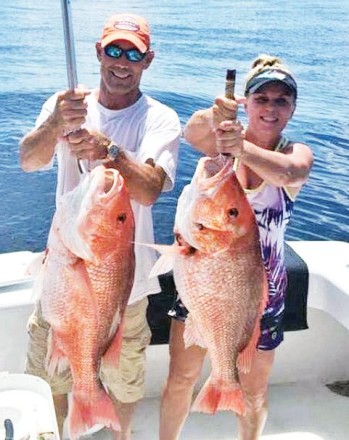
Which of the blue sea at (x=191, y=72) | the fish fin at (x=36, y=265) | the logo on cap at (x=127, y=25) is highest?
the logo on cap at (x=127, y=25)

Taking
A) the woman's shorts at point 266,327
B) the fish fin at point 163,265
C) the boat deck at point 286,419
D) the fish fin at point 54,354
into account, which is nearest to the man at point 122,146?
the woman's shorts at point 266,327

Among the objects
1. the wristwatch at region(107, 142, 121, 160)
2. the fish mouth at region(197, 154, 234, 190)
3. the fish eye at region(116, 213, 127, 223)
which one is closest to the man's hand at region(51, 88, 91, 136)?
the wristwatch at region(107, 142, 121, 160)

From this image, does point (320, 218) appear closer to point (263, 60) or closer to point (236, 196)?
point (263, 60)

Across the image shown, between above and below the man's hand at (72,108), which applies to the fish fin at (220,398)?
below

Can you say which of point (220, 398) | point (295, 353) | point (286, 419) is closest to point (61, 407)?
point (220, 398)

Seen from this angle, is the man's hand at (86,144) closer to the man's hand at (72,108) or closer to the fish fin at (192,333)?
the man's hand at (72,108)

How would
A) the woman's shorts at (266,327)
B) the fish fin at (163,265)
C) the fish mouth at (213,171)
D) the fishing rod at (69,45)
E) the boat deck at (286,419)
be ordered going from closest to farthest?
the fishing rod at (69,45) → the fish mouth at (213,171) → the fish fin at (163,265) → the woman's shorts at (266,327) → the boat deck at (286,419)

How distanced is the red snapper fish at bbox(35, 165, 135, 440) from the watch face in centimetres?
9

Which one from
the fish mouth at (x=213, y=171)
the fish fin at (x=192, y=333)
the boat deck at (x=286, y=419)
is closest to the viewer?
the fish mouth at (x=213, y=171)

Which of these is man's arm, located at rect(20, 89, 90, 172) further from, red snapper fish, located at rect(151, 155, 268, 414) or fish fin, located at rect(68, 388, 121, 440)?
fish fin, located at rect(68, 388, 121, 440)

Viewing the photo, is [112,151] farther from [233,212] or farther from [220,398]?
[220,398]

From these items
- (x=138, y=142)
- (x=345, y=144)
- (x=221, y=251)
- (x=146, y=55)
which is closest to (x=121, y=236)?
(x=221, y=251)

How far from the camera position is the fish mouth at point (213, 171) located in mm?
2213

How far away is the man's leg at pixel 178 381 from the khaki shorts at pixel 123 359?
0.14 m
